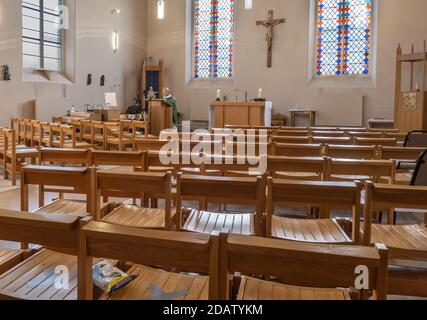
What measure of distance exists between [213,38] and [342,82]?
4.43 m

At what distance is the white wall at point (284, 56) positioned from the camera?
11672mm

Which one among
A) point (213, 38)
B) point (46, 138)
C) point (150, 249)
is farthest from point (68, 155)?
point (213, 38)

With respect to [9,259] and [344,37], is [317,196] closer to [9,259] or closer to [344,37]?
[9,259]

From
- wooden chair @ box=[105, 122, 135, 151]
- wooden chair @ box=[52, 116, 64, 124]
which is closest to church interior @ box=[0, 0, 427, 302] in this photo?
wooden chair @ box=[105, 122, 135, 151]

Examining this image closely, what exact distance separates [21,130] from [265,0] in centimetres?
820

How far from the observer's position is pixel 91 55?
12.5 meters

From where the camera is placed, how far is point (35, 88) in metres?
10.9

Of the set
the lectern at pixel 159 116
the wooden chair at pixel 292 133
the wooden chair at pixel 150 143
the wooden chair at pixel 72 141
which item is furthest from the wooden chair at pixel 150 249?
the lectern at pixel 159 116

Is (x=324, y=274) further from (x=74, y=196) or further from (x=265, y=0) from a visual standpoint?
(x=265, y=0)

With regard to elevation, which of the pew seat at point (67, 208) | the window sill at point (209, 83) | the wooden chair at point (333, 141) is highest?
the window sill at point (209, 83)

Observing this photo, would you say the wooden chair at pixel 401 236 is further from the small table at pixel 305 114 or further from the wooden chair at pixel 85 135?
the small table at pixel 305 114

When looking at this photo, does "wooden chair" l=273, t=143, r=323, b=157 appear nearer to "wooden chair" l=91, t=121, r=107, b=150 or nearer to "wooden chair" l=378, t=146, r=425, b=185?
"wooden chair" l=378, t=146, r=425, b=185

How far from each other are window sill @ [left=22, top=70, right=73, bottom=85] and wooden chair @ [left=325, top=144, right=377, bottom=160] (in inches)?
353

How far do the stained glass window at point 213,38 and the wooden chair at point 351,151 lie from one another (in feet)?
33.0
